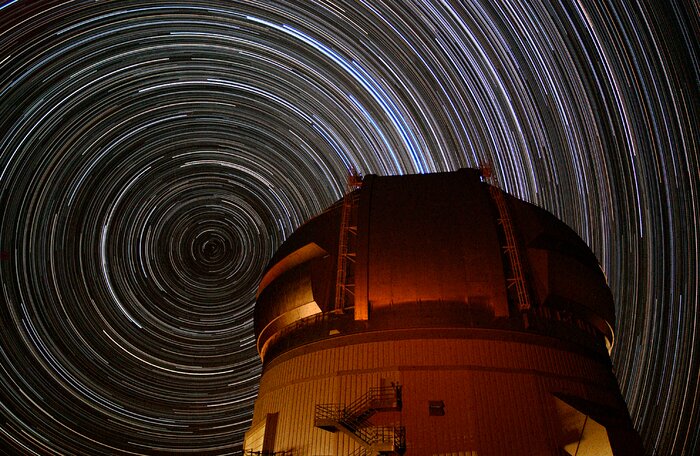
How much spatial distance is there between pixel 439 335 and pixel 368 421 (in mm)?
3525

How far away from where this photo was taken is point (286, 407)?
17.4 meters

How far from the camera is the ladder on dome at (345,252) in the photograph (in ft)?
58.2

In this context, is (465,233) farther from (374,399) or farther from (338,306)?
(374,399)

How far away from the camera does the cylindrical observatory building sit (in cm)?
1510

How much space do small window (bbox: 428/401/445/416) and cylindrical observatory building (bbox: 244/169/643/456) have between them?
68mm

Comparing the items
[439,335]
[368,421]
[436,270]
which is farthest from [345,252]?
[368,421]

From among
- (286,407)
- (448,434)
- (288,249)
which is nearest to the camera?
(448,434)

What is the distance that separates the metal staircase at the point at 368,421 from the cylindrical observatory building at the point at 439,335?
0.14ft

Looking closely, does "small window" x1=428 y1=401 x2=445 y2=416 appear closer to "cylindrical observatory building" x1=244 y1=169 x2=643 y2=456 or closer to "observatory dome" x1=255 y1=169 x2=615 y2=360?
"cylindrical observatory building" x1=244 y1=169 x2=643 y2=456

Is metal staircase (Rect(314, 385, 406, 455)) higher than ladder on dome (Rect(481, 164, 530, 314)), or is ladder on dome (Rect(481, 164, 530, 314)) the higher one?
ladder on dome (Rect(481, 164, 530, 314))

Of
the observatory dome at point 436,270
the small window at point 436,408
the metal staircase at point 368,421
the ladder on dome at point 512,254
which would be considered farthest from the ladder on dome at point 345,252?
the ladder on dome at point 512,254

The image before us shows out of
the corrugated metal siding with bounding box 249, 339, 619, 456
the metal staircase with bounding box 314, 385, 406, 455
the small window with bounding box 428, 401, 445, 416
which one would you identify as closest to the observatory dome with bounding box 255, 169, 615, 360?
the corrugated metal siding with bounding box 249, 339, 619, 456

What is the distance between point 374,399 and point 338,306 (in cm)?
347

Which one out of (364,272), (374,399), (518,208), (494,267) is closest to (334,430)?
(374,399)
